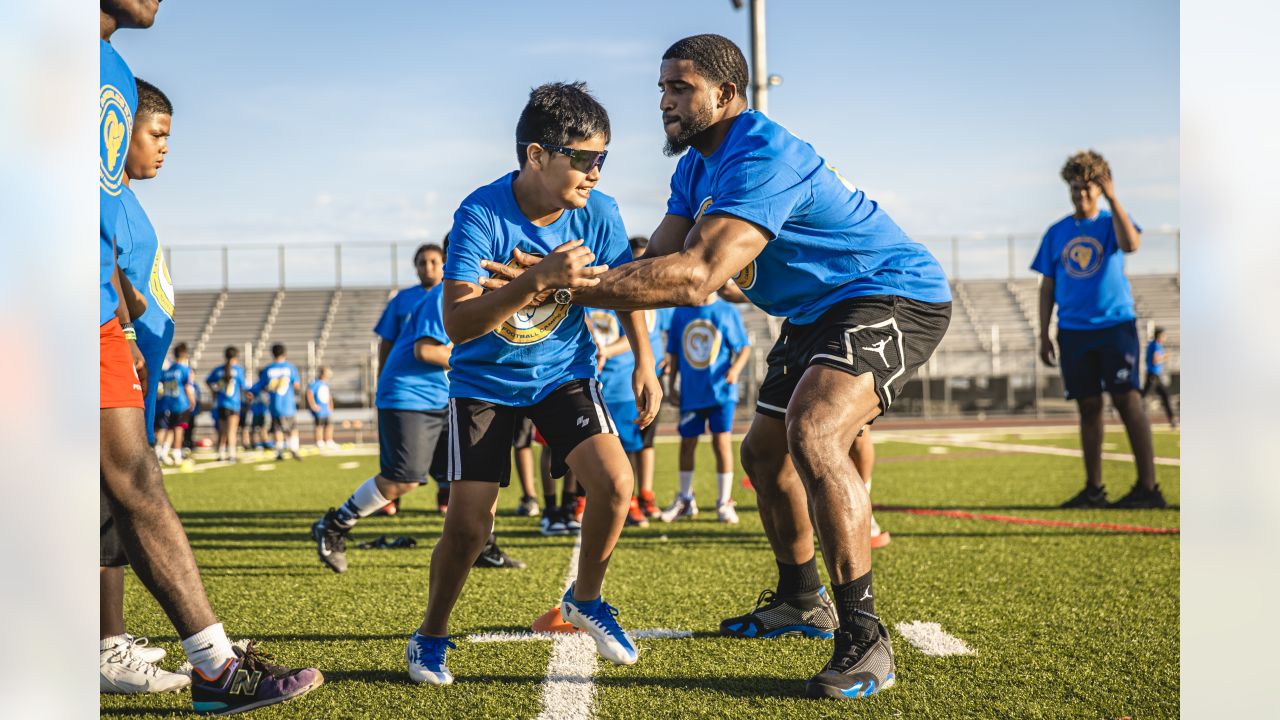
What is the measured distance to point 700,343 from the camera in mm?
8344

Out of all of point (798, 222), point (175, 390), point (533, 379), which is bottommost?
point (175, 390)

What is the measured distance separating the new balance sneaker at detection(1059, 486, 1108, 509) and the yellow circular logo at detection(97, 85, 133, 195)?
708cm

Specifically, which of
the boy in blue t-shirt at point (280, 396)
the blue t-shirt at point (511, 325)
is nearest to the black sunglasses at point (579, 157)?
the blue t-shirt at point (511, 325)

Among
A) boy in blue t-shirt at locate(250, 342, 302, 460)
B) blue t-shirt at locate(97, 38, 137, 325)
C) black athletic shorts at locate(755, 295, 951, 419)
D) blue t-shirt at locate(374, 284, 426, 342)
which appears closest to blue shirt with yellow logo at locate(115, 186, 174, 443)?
blue t-shirt at locate(97, 38, 137, 325)

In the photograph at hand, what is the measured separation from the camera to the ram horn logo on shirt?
798 centimetres

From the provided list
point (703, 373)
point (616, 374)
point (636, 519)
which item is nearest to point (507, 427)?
point (636, 519)

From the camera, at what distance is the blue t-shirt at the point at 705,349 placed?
324 inches

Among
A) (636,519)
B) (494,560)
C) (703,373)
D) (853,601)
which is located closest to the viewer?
(853,601)

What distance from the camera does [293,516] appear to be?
8703 mm

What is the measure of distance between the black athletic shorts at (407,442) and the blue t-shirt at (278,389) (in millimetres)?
14827

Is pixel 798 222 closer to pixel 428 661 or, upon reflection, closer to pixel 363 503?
pixel 428 661

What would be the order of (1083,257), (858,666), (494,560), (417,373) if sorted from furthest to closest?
(1083,257), (417,373), (494,560), (858,666)

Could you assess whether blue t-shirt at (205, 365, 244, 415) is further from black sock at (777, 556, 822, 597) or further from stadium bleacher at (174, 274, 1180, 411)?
black sock at (777, 556, 822, 597)

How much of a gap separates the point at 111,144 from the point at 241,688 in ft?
4.98
